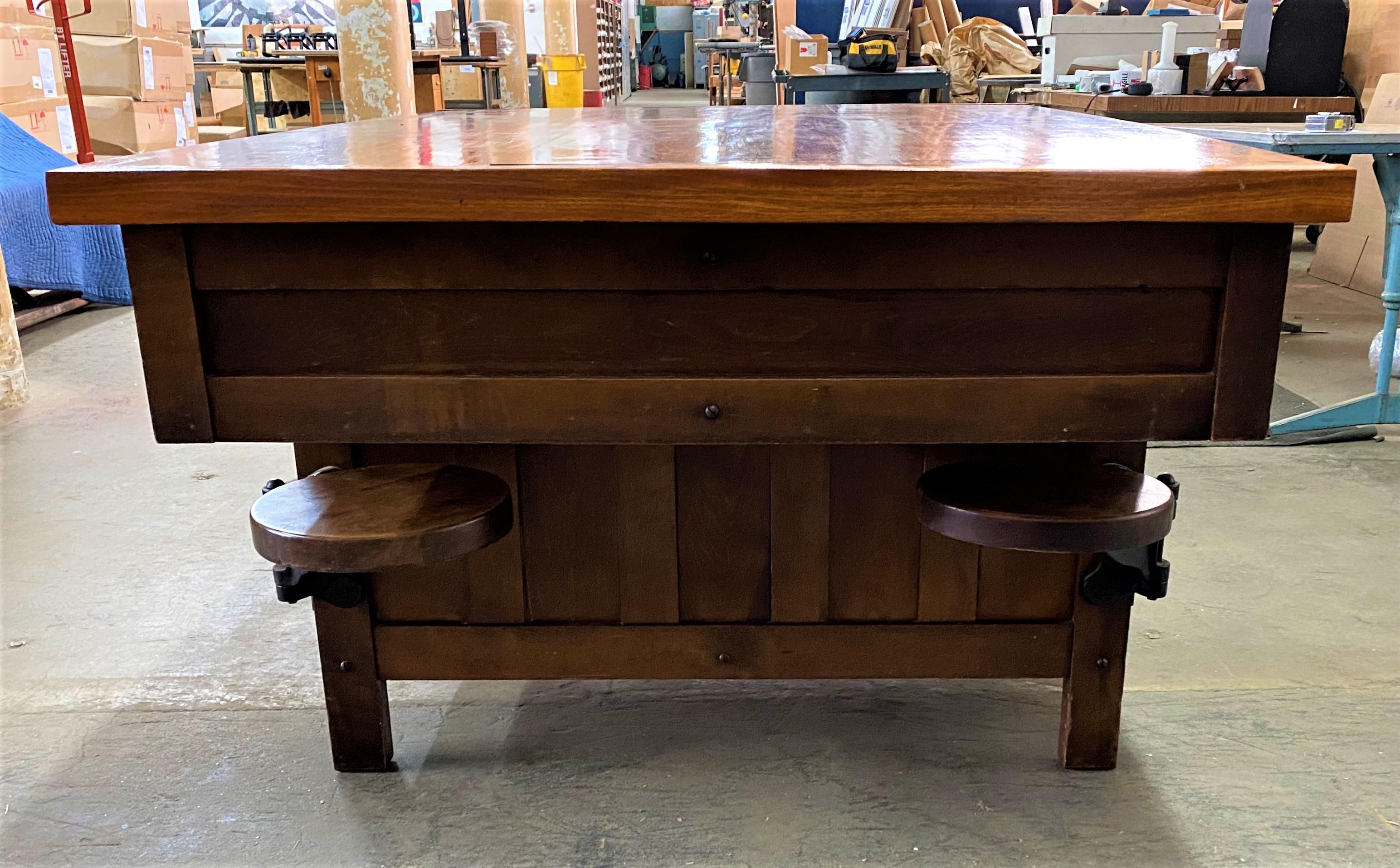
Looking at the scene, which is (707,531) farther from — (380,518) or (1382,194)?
(1382,194)

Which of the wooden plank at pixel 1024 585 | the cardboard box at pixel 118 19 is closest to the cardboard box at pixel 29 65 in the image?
the cardboard box at pixel 118 19

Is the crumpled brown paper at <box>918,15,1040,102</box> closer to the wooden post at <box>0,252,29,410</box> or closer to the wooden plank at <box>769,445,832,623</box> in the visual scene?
the wooden post at <box>0,252,29,410</box>

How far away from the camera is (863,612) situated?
152cm

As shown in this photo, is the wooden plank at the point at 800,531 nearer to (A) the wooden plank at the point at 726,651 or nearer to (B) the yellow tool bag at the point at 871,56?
(A) the wooden plank at the point at 726,651

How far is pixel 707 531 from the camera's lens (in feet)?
4.91

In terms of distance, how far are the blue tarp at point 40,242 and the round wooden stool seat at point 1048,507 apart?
12.0 ft

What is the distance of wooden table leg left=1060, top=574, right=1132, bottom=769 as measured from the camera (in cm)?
148

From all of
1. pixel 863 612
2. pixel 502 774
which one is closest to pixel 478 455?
pixel 502 774

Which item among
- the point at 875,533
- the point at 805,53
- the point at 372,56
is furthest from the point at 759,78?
the point at 875,533

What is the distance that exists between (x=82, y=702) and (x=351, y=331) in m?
0.99

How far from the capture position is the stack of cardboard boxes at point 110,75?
4.74 metres

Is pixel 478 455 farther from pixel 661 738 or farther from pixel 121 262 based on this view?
pixel 121 262

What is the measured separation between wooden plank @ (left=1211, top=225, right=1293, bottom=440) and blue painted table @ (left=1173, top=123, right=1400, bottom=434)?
4.98ft

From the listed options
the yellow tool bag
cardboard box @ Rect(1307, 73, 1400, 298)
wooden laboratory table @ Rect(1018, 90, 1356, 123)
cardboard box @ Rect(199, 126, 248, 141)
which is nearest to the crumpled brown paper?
the yellow tool bag
